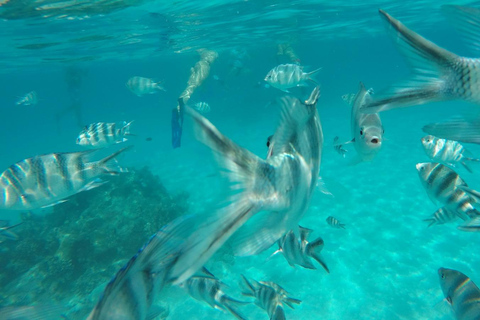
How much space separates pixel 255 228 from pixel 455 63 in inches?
50.1

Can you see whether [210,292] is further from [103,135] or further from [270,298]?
[103,135]

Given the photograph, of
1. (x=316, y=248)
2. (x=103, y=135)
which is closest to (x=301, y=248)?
(x=316, y=248)

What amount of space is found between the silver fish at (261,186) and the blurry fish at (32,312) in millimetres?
1804

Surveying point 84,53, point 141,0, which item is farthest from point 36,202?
point 84,53

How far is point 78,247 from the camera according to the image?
8.27m

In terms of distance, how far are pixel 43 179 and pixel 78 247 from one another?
17.6ft

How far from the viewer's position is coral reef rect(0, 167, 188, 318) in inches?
300

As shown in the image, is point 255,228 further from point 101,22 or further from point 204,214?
point 101,22

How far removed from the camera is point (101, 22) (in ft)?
56.5

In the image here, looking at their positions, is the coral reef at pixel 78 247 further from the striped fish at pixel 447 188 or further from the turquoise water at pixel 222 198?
the striped fish at pixel 447 188

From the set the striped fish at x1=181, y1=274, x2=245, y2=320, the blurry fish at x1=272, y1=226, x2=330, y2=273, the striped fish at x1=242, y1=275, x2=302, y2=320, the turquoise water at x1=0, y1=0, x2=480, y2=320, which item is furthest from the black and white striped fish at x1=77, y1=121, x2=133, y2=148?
the blurry fish at x1=272, y1=226, x2=330, y2=273

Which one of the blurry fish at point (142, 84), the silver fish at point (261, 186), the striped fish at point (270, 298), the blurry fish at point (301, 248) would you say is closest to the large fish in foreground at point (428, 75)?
the silver fish at point (261, 186)

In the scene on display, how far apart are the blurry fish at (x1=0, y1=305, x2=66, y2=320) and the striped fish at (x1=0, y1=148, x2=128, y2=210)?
2236mm

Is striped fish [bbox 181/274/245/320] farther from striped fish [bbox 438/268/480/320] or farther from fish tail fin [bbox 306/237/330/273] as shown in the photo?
striped fish [bbox 438/268/480/320]
